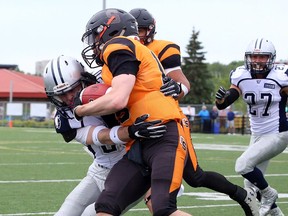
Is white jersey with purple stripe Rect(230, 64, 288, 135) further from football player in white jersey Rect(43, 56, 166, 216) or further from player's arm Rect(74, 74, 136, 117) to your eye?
player's arm Rect(74, 74, 136, 117)

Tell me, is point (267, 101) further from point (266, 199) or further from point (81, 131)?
point (81, 131)

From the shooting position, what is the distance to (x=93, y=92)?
15.7 feet

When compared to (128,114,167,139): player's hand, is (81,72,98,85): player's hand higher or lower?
higher

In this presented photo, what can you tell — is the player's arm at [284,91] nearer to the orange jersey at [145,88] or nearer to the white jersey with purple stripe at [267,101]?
the white jersey with purple stripe at [267,101]

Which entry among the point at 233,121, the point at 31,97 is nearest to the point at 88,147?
the point at 233,121

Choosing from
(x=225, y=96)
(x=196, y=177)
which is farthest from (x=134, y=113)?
(x=225, y=96)

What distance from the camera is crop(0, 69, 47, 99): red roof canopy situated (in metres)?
53.5

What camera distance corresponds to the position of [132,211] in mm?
7445

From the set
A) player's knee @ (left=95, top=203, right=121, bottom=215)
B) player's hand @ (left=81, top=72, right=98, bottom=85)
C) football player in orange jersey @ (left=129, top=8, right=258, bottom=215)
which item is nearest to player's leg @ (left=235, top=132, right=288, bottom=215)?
football player in orange jersey @ (left=129, top=8, right=258, bottom=215)

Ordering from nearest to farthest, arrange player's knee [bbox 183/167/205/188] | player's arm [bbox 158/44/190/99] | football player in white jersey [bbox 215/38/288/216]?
player's knee [bbox 183/167/205/188]
player's arm [bbox 158/44/190/99]
football player in white jersey [bbox 215/38/288/216]

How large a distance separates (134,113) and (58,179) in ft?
18.4

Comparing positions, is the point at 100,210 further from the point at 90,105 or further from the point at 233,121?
the point at 233,121

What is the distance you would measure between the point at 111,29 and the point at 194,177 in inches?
45.6

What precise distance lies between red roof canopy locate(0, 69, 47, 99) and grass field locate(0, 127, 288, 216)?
119 feet
